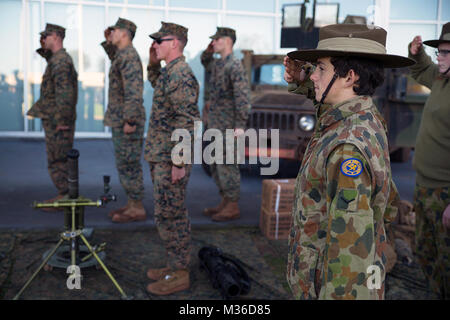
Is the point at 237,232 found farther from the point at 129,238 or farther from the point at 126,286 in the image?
the point at 126,286

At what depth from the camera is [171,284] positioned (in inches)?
137

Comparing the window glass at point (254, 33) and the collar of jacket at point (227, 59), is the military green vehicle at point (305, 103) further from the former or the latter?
the window glass at point (254, 33)

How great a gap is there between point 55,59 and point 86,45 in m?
6.77

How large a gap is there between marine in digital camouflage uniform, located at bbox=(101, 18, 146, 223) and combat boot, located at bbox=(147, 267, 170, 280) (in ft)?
4.31

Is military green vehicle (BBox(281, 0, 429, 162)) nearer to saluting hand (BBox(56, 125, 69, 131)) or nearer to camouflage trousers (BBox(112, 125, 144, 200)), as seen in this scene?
camouflage trousers (BBox(112, 125, 144, 200))

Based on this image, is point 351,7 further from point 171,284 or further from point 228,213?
point 171,284

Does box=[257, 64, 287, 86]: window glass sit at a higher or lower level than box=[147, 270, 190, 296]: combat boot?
higher

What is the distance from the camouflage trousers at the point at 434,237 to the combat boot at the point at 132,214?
2782 mm

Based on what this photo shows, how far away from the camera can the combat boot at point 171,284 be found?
345cm

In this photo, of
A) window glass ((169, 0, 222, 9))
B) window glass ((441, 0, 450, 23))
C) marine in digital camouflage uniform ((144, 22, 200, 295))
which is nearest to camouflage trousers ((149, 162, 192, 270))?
marine in digital camouflage uniform ((144, 22, 200, 295))

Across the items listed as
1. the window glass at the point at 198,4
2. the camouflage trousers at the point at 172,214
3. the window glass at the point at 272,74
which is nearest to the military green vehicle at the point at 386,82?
the window glass at the point at 272,74

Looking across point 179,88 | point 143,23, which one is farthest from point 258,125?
point 143,23

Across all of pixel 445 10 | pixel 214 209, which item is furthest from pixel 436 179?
pixel 445 10

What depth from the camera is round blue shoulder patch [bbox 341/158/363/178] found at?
1488 millimetres
